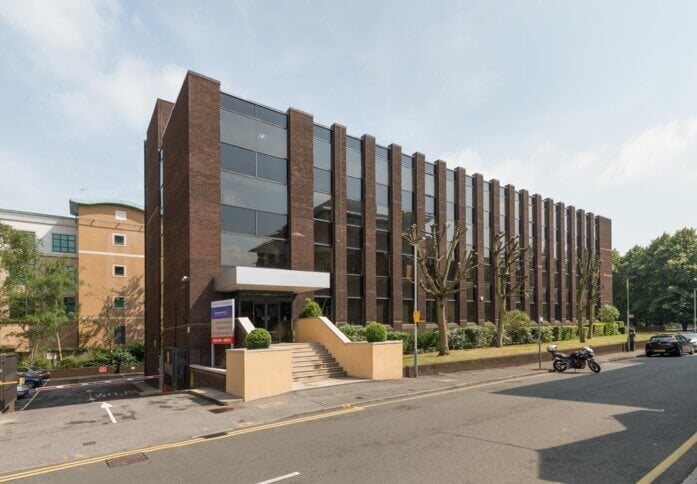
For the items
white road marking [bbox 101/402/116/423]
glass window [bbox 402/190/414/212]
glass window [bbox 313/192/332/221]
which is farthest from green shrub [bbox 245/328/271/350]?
glass window [bbox 402/190/414/212]

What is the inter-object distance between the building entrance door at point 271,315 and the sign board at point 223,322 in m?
2.92

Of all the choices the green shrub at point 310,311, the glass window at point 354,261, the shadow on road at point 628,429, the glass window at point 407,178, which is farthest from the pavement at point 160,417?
the glass window at point 407,178

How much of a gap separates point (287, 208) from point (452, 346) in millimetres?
12464

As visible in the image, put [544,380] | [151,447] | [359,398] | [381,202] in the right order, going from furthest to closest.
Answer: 1. [381,202]
2. [544,380]
3. [359,398]
4. [151,447]

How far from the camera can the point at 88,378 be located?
116 ft

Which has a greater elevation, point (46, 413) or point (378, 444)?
point (378, 444)

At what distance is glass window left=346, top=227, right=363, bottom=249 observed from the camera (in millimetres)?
28188

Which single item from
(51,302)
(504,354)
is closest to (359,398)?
(504,354)

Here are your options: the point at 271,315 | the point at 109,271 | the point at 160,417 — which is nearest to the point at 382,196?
the point at 271,315

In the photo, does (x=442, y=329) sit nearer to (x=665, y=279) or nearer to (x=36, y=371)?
(x=36, y=371)

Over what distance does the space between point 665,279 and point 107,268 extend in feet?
238

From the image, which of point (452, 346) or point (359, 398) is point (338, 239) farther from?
point (359, 398)

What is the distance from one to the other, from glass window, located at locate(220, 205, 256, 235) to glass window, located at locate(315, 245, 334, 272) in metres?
4.65

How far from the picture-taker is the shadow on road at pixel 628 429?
6902 mm
